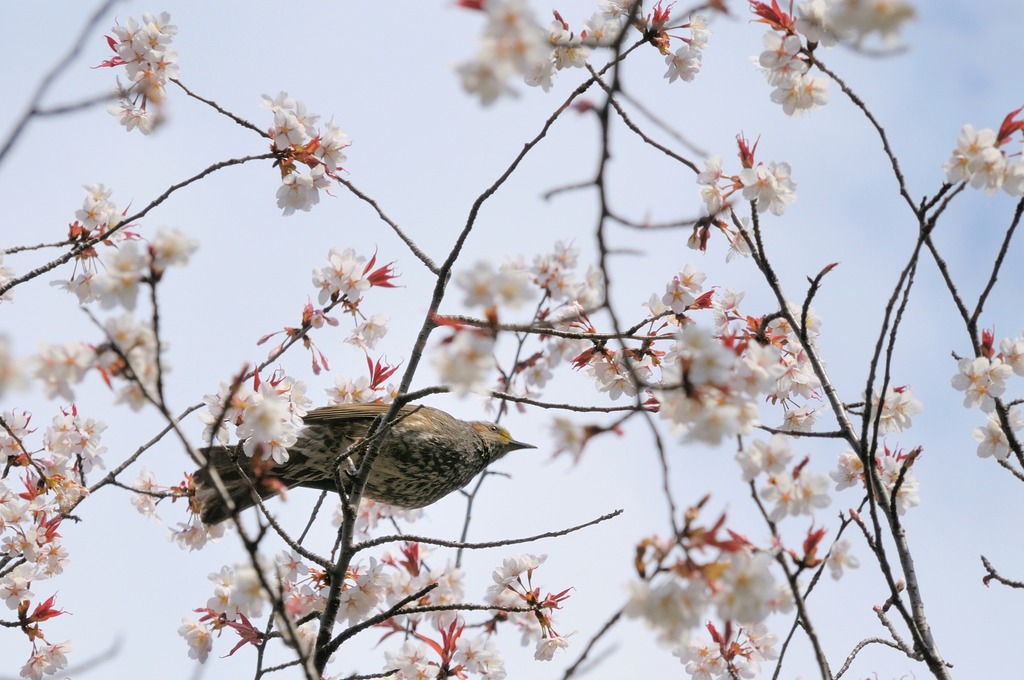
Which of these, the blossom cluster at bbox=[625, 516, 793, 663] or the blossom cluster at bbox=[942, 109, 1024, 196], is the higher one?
the blossom cluster at bbox=[942, 109, 1024, 196]

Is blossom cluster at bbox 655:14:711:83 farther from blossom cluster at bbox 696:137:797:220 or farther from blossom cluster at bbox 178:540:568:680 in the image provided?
blossom cluster at bbox 178:540:568:680

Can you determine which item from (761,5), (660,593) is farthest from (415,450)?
(660,593)

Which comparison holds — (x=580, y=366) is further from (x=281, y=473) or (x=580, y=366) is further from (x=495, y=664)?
(x=281, y=473)

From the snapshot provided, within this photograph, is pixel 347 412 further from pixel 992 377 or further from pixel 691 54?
pixel 992 377

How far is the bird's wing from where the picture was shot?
17.2 feet

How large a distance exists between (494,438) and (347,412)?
1969 mm

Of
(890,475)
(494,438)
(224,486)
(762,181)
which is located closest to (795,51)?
(762,181)

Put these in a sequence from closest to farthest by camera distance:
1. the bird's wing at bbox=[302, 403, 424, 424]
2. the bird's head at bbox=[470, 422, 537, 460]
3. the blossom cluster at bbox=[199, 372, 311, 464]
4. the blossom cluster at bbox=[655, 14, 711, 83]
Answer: the blossom cluster at bbox=[199, 372, 311, 464]
the blossom cluster at bbox=[655, 14, 711, 83]
the bird's wing at bbox=[302, 403, 424, 424]
the bird's head at bbox=[470, 422, 537, 460]

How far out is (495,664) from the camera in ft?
13.8

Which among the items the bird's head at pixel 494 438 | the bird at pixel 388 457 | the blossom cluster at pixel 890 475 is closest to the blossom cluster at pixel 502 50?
the blossom cluster at pixel 890 475

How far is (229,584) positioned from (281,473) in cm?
191

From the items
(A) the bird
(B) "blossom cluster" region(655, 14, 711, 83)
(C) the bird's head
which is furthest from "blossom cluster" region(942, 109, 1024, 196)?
(C) the bird's head

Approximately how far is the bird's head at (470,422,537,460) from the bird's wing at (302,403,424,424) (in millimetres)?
1664

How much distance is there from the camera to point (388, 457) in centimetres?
594
